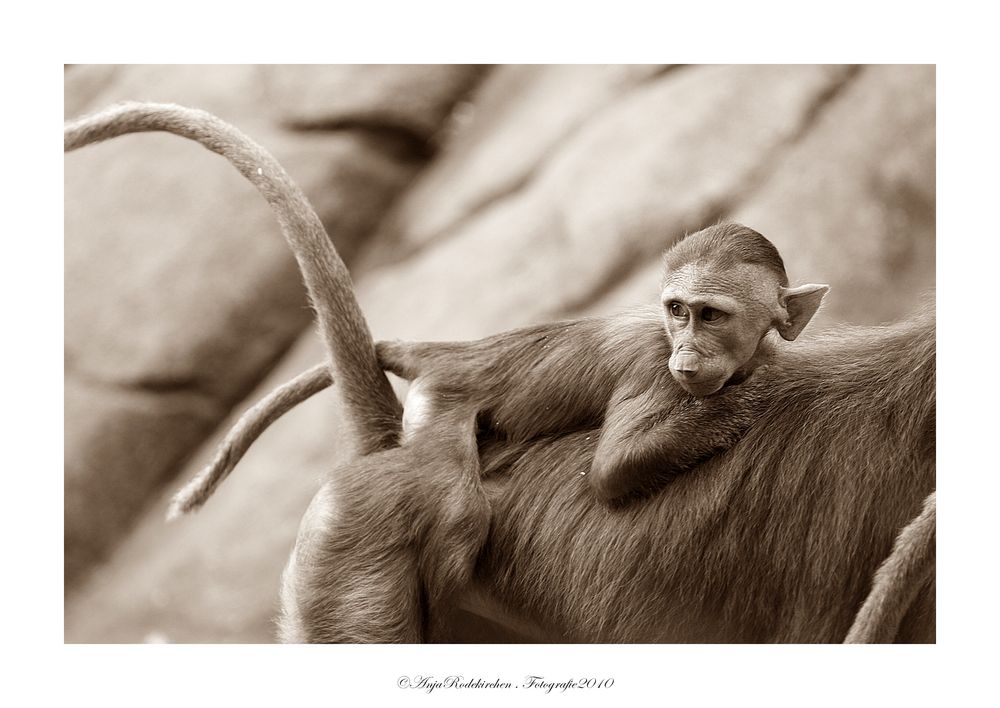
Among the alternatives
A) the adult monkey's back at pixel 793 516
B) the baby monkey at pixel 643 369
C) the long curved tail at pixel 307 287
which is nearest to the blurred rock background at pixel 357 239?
the long curved tail at pixel 307 287

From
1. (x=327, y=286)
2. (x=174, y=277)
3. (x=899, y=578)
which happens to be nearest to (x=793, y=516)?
(x=899, y=578)

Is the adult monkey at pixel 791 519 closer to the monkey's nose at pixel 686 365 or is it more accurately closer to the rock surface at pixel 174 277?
the monkey's nose at pixel 686 365

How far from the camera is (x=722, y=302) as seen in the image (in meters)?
2.54

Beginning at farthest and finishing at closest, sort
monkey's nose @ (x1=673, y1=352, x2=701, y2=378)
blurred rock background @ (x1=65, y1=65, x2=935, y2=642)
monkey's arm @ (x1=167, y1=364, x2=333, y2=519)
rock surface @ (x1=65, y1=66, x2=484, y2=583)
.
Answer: rock surface @ (x1=65, y1=66, x2=484, y2=583)
blurred rock background @ (x1=65, y1=65, x2=935, y2=642)
monkey's arm @ (x1=167, y1=364, x2=333, y2=519)
monkey's nose @ (x1=673, y1=352, x2=701, y2=378)

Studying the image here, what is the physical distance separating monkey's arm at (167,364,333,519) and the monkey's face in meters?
1.02

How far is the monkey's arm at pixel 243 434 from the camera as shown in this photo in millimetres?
3029

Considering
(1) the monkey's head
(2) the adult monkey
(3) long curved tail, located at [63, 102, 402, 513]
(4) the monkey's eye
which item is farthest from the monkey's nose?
(3) long curved tail, located at [63, 102, 402, 513]

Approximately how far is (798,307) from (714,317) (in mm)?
231

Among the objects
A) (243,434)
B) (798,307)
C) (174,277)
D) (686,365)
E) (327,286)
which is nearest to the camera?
(686,365)

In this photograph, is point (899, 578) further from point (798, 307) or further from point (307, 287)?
point (307, 287)

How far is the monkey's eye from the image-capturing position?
2.57 meters

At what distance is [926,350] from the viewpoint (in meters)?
2.72

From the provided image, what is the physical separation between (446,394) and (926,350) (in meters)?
1.22

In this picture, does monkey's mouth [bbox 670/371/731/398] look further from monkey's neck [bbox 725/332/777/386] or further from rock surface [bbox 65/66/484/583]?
rock surface [bbox 65/66/484/583]
